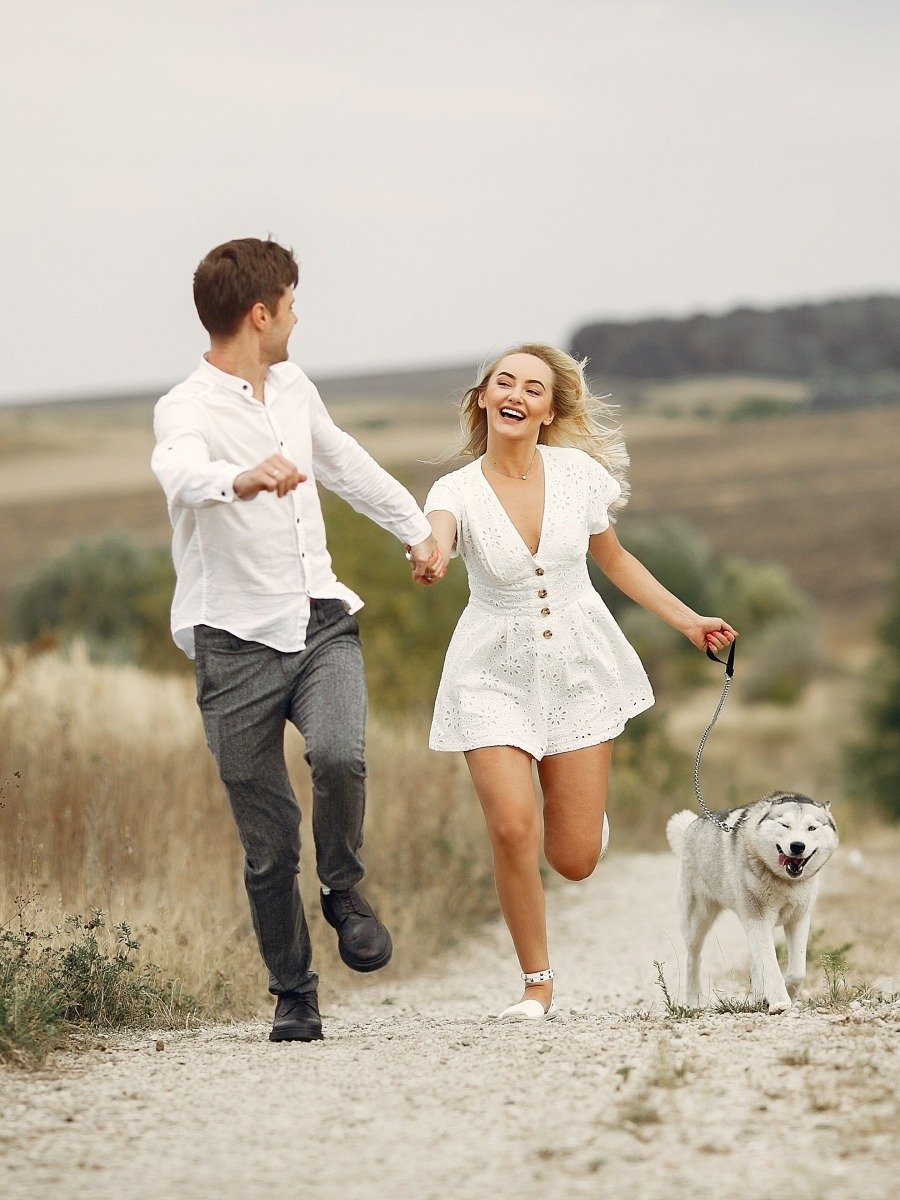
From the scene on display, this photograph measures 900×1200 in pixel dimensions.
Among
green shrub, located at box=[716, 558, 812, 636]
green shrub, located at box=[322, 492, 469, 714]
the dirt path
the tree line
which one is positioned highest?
the tree line

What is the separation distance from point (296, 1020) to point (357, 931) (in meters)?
0.39

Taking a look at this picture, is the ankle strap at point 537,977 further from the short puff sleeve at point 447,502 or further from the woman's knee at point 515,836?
the short puff sleeve at point 447,502

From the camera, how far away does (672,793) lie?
1622cm

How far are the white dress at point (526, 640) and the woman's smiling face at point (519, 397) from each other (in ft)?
0.77

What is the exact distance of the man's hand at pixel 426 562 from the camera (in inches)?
231

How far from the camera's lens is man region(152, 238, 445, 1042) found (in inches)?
211

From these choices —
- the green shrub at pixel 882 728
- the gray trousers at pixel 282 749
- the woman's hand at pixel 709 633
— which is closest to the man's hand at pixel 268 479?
the gray trousers at pixel 282 749

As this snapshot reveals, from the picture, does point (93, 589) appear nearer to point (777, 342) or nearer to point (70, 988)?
point (70, 988)

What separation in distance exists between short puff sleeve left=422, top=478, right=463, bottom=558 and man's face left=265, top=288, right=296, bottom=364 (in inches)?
38.1

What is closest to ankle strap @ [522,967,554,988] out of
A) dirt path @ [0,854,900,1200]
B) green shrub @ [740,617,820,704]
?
dirt path @ [0,854,900,1200]

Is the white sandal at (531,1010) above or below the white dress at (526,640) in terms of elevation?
below

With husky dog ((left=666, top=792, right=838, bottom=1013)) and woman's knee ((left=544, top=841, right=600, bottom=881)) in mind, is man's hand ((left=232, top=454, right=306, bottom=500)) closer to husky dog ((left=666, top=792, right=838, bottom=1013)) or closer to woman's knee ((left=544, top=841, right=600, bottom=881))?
woman's knee ((left=544, top=841, right=600, bottom=881))

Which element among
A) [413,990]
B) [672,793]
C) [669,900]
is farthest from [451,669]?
[672,793]

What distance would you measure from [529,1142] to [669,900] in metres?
8.13
